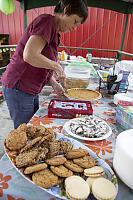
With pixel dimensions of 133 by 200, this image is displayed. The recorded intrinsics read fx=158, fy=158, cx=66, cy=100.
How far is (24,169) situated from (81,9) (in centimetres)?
88

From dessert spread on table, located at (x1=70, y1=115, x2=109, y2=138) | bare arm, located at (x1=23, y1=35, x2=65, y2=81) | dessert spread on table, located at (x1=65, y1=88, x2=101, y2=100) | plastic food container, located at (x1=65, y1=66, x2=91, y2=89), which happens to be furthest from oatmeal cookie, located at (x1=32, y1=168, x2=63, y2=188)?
plastic food container, located at (x1=65, y1=66, x2=91, y2=89)

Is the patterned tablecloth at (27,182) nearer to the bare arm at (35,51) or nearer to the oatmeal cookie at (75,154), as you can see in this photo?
the oatmeal cookie at (75,154)

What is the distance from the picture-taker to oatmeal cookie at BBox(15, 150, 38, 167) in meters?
0.46

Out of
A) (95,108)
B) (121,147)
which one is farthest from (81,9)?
(121,147)

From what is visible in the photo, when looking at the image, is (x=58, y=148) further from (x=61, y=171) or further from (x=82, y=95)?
(x=82, y=95)

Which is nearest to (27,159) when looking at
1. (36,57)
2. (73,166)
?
(73,166)

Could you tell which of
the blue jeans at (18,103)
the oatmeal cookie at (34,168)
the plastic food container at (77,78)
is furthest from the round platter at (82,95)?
the oatmeal cookie at (34,168)

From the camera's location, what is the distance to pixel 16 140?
53 cm

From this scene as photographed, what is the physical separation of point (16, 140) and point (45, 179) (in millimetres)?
172

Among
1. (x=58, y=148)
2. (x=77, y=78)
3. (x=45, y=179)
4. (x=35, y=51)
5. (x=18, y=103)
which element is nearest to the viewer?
(x=45, y=179)

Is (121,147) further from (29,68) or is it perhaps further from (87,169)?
(29,68)

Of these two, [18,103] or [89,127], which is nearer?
[89,127]

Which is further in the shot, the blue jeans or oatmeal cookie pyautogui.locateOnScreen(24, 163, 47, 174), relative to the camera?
the blue jeans

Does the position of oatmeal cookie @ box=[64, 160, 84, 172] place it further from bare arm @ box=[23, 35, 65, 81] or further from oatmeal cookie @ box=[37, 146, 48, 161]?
bare arm @ box=[23, 35, 65, 81]
